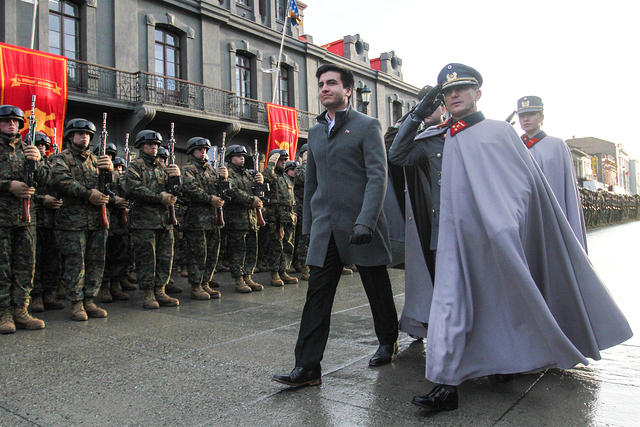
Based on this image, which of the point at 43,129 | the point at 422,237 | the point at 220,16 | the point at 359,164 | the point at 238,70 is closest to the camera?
the point at 359,164

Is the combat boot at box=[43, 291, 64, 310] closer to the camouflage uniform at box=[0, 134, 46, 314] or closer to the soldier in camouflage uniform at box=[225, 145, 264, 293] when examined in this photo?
the camouflage uniform at box=[0, 134, 46, 314]

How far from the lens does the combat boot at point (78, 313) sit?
5426 millimetres

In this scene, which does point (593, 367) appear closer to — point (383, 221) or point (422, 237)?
point (422, 237)

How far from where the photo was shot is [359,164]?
3.44m

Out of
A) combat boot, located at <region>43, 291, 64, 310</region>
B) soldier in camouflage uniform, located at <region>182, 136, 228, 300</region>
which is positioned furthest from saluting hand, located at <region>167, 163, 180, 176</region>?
combat boot, located at <region>43, 291, 64, 310</region>

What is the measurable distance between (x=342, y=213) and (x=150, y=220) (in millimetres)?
3640

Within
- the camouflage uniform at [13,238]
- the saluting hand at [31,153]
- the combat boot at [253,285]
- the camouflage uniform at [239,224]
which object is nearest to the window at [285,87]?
the camouflage uniform at [239,224]

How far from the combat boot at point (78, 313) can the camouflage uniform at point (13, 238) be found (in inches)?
19.7

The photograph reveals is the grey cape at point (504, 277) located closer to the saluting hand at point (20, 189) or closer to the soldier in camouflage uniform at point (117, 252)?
the saluting hand at point (20, 189)

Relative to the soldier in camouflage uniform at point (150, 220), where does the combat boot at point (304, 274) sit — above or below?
below

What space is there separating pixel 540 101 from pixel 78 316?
5.26 m

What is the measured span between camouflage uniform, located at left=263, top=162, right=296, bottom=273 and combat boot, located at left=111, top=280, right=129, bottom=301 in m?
2.28

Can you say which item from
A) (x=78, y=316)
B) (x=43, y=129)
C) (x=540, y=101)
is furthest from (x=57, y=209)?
(x=43, y=129)

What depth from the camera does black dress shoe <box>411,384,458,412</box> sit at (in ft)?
8.69
